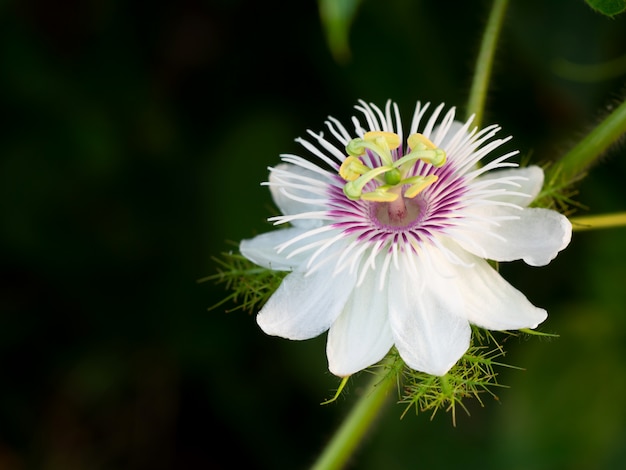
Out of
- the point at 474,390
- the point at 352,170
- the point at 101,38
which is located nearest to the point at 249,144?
the point at 101,38

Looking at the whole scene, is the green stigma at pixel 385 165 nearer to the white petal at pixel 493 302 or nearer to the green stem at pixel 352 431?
the white petal at pixel 493 302

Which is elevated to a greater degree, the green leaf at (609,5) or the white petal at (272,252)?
the green leaf at (609,5)

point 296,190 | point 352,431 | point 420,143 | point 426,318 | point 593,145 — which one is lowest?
point 352,431

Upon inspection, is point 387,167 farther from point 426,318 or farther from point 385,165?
point 426,318

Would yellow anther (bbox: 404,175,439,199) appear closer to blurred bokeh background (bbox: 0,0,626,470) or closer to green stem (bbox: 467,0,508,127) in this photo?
green stem (bbox: 467,0,508,127)

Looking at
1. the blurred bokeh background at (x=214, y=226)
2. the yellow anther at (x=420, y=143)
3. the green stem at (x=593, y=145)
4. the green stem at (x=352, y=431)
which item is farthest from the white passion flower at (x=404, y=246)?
the blurred bokeh background at (x=214, y=226)

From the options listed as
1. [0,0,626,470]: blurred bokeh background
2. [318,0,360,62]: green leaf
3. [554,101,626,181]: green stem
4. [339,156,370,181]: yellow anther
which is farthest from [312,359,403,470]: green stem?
[0,0,626,470]: blurred bokeh background

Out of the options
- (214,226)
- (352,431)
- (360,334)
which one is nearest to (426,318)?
(360,334)
